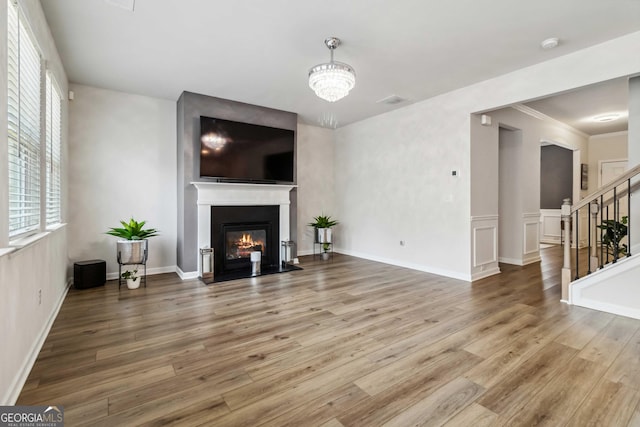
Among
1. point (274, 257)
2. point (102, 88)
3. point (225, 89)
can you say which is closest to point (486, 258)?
point (274, 257)

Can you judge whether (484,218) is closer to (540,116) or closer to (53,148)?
(540,116)

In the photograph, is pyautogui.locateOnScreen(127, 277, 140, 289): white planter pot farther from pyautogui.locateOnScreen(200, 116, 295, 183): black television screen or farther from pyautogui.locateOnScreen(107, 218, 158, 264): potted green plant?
pyautogui.locateOnScreen(200, 116, 295, 183): black television screen

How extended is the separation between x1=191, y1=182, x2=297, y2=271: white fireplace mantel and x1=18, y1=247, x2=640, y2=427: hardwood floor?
4.11 ft

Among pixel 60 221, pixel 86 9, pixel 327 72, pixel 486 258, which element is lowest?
pixel 486 258

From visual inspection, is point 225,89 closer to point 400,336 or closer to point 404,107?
point 404,107

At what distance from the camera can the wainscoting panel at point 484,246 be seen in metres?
4.57

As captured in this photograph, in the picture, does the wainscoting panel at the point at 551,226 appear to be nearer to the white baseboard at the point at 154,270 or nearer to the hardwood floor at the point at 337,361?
the hardwood floor at the point at 337,361

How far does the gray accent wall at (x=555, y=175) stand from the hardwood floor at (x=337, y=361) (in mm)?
5818

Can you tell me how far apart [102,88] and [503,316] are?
582 centimetres

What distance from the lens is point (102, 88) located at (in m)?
4.48

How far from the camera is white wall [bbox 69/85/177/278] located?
439 centimetres

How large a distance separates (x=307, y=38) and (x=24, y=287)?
10.0ft

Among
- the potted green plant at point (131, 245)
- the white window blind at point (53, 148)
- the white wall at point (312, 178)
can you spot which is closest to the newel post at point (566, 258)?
the white wall at point (312, 178)

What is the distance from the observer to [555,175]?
8.44m
